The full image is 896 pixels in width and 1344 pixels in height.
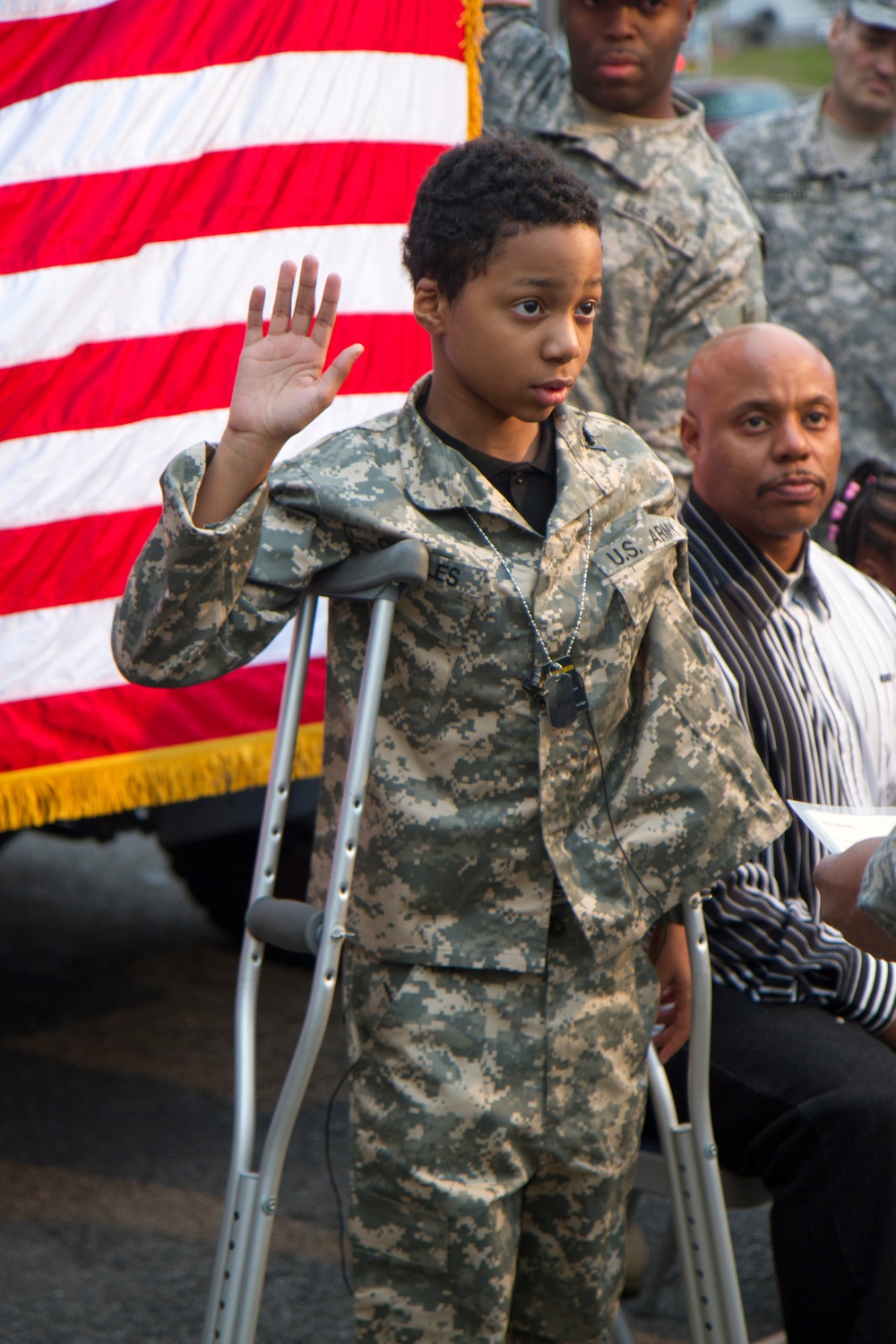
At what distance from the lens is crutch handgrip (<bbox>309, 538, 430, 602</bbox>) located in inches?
69.3

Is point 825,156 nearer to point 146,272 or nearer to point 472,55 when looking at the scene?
point 472,55

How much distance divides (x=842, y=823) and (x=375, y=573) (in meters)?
0.66

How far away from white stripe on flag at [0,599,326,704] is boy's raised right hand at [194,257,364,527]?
0.98 metres

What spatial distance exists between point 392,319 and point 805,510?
36.9 inches

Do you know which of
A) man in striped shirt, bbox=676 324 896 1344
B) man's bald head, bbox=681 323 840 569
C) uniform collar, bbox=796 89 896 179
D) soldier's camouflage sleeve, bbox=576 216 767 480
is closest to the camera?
man in striped shirt, bbox=676 324 896 1344

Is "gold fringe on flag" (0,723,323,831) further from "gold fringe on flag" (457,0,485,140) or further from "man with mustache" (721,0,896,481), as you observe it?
"man with mustache" (721,0,896,481)

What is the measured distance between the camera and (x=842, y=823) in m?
1.95

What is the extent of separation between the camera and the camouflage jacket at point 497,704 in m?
1.84

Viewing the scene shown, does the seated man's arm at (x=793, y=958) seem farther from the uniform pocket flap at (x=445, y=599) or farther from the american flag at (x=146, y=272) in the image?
the american flag at (x=146, y=272)

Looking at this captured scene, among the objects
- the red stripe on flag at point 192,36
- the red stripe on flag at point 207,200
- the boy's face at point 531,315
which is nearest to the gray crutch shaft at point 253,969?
the boy's face at point 531,315

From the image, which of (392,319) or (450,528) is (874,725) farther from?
(392,319)

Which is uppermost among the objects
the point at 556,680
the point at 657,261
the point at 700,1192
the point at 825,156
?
the point at 825,156

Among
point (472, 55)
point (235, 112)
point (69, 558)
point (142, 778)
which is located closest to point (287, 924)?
point (142, 778)

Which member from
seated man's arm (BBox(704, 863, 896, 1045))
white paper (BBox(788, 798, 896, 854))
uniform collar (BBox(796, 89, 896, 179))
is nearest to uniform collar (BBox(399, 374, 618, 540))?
white paper (BBox(788, 798, 896, 854))
